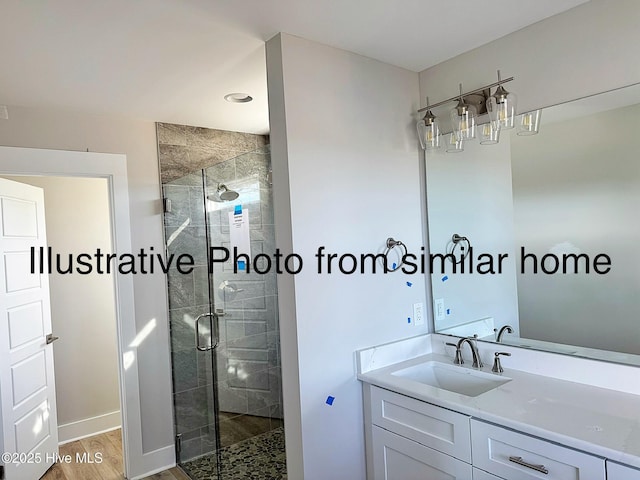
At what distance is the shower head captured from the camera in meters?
2.59

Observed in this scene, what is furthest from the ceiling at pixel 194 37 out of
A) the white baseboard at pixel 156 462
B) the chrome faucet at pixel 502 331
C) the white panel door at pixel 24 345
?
the white baseboard at pixel 156 462

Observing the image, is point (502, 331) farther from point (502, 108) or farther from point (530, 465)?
point (502, 108)

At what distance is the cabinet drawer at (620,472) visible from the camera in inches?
48.9

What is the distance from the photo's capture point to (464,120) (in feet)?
6.97

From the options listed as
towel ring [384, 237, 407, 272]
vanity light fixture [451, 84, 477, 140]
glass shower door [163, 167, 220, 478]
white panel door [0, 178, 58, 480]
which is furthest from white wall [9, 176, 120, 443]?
vanity light fixture [451, 84, 477, 140]

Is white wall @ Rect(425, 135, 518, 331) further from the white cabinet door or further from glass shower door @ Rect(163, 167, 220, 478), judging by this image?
glass shower door @ Rect(163, 167, 220, 478)

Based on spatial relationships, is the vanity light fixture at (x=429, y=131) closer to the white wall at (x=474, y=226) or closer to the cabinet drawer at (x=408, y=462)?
the white wall at (x=474, y=226)

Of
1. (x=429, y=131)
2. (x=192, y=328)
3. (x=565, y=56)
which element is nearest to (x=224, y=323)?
(x=192, y=328)

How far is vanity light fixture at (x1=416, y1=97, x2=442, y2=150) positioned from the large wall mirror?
154 mm

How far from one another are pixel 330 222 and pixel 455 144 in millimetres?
797

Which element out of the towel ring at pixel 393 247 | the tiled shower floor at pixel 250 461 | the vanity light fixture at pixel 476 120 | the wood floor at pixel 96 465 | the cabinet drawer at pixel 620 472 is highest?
the vanity light fixture at pixel 476 120

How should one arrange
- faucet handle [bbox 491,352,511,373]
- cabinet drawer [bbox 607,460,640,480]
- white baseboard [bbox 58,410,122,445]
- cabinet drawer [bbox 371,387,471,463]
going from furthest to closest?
white baseboard [bbox 58,410,122,445] → faucet handle [bbox 491,352,511,373] → cabinet drawer [bbox 371,387,471,463] → cabinet drawer [bbox 607,460,640,480]

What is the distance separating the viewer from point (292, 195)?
1918 mm

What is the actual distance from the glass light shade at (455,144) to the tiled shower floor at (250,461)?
1.94m
